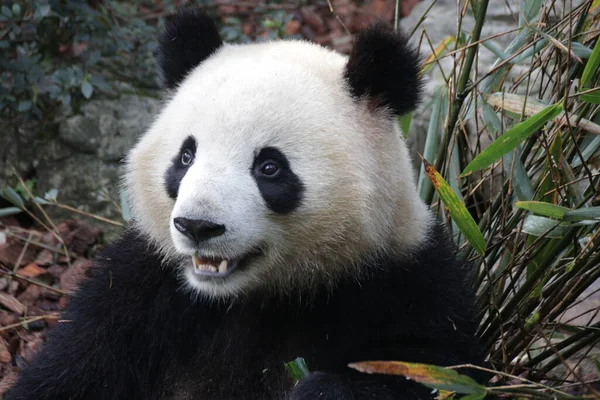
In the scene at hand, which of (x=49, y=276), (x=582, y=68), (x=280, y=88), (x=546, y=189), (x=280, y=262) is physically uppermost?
(x=582, y=68)

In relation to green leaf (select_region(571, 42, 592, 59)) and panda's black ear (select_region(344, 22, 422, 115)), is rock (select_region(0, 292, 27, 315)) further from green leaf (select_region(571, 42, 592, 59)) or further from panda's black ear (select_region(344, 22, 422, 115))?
green leaf (select_region(571, 42, 592, 59))

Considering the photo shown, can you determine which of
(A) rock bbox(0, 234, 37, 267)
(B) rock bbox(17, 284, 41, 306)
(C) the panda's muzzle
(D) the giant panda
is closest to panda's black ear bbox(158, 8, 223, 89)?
(D) the giant panda

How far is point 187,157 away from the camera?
280 centimetres

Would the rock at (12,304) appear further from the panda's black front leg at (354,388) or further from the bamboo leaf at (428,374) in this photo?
the bamboo leaf at (428,374)

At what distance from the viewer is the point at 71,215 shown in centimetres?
508

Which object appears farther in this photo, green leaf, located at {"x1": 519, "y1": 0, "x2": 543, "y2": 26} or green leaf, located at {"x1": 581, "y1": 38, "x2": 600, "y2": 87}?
green leaf, located at {"x1": 519, "y1": 0, "x2": 543, "y2": 26}

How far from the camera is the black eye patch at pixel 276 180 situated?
106 inches

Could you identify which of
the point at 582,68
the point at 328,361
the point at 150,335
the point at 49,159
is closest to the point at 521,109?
the point at 582,68

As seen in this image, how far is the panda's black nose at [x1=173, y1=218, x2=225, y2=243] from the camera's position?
97.1 inches

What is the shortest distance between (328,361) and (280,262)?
1.22 feet

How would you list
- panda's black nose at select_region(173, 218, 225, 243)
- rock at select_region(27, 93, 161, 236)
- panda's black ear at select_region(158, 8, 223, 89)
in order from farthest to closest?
rock at select_region(27, 93, 161, 236)
panda's black ear at select_region(158, 8, 223, 89)
panda's black nose at select_region(173, 218, 225, 243)

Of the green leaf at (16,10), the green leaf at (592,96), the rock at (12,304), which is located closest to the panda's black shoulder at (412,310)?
the green leaf at (592,96)

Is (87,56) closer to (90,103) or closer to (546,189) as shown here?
(90,103)

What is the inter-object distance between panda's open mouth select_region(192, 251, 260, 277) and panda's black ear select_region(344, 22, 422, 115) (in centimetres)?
67
